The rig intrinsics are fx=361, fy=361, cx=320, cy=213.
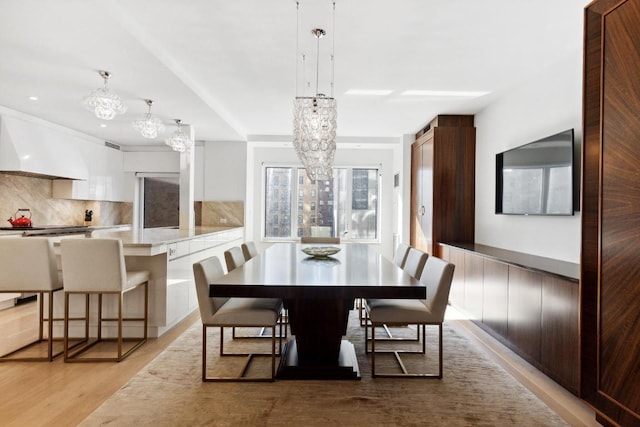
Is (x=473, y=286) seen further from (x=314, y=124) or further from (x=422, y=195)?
(x=314, y=124)

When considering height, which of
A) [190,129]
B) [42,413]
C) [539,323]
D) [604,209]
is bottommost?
[42,413]

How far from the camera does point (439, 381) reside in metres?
2.45

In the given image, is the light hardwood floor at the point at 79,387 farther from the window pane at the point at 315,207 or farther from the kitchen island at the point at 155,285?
the window pane at the point at 315,207

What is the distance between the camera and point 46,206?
552 cm

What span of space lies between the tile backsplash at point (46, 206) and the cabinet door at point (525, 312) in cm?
603

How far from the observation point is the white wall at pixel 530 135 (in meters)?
3.01

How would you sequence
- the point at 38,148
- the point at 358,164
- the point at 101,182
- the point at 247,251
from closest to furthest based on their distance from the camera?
the point at 247,251
the point at 38,148
the point at 101,182
the point at 358,164

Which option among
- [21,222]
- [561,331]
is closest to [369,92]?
[561,331]

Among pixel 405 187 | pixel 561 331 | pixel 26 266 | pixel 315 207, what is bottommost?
pixel 561 331

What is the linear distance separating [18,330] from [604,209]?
15.6 ft

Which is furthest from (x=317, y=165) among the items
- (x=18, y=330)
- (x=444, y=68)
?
(x=18, y=330)

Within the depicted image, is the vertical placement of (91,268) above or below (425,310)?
above

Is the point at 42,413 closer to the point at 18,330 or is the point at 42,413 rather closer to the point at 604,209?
the point at 18,330

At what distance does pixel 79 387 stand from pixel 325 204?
535 centimetres
